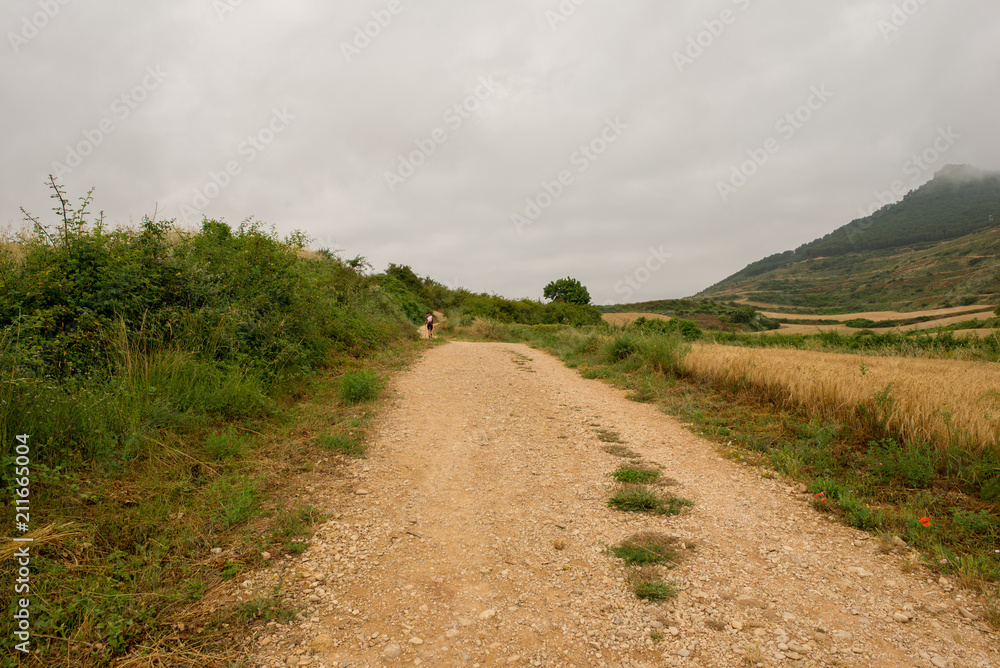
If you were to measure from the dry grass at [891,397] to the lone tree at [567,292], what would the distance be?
5331 cm

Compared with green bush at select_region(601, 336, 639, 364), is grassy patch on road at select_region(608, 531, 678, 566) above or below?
below

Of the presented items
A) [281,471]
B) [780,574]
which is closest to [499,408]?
[281,471]

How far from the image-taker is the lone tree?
6084 cm

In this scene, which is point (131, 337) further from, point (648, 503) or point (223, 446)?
point (648, 503)

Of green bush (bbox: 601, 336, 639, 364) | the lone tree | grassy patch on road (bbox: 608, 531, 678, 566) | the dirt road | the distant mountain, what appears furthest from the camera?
the lone tree

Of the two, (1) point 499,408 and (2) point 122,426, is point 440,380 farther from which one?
(2) point 122,426

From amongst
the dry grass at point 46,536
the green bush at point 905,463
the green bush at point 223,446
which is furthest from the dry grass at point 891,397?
the dry grass at point 46,536

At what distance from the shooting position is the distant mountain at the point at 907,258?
4791cm

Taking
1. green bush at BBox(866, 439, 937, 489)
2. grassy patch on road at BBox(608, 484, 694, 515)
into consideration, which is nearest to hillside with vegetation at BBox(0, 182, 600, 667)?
grassy patch on road at BBox(608, 484, 694, 515)

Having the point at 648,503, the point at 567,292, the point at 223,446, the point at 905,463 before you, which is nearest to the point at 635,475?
the point at 648,503

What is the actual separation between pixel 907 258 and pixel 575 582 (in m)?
95.8

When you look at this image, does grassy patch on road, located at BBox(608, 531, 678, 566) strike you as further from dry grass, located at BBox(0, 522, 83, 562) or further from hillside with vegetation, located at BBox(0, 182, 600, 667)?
dry grass, located at BBox(0, 522, 83, 562)

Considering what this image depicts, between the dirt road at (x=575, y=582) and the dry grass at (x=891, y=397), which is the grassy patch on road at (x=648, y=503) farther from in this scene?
the dry grass at (x=891, y=397)

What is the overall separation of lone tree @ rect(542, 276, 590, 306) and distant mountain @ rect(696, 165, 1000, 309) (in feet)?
105
